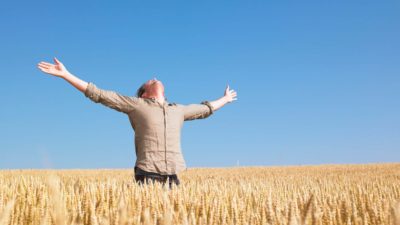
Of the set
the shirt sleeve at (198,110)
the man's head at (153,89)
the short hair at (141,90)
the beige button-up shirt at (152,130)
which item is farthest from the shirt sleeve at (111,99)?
the shirt sleeve at (198,110)

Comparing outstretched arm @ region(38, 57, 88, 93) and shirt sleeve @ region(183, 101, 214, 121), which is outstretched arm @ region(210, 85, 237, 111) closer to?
shirt sleeve @ region(183, 101, 214, 121)

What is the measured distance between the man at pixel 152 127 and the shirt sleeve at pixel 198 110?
0.16 metres

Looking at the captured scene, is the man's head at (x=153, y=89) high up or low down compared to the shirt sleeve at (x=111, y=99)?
up

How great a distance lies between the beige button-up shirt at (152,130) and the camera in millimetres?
5113

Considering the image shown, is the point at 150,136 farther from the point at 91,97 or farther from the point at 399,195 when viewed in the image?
the point at 399,195

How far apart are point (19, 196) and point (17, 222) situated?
1.04 meters

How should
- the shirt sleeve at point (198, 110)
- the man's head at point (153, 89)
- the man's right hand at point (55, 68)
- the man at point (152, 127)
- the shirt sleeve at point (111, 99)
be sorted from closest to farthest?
the man's right hand at point (55, 68) → the shirt sleeve at point (111, 99) → the man at point (152, 127) → the man's head at point (153, 89) → the shirt sleeve at point (198, 110)

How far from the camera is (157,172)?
16.9 feet

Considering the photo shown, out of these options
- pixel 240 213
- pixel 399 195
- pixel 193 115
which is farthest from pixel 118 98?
pixel 399 195

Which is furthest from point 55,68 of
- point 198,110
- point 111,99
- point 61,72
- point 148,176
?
point 198,110

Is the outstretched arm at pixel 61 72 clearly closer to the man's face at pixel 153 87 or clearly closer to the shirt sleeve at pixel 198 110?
the man's face at pixel 153 87

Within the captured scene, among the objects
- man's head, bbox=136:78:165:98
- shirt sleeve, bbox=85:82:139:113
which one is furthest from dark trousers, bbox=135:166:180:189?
man's head, bbox=136:78:165:98

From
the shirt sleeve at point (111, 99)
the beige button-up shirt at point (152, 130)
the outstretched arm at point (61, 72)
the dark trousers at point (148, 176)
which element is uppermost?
the outstretched arm at point (61, 72)

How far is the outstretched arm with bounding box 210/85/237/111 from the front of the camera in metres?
6.01
